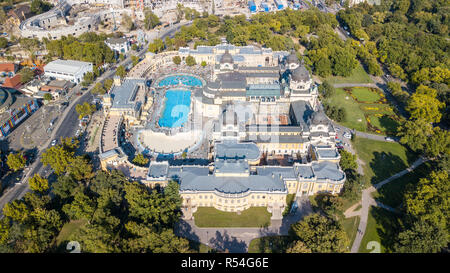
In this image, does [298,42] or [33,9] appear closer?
[298,42]

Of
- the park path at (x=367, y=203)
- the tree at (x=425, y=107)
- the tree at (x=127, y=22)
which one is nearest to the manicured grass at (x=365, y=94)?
the tree at (x=425, y=107)

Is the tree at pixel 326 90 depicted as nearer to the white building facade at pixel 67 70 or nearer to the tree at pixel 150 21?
the white building facade at pixel 67 70

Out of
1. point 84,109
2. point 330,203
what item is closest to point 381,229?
point 330,203

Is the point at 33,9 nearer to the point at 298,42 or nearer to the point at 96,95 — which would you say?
the point at 96,95

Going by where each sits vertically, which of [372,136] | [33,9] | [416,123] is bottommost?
[372,136]

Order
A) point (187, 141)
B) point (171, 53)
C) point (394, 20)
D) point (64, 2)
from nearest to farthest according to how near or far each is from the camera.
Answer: point (187, 141), point (171, 53), point (394, 20), point (64, 2)

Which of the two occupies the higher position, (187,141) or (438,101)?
(438,101)

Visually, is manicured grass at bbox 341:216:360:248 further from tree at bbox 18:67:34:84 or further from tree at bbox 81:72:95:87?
tree at bbox 18:67:34:84

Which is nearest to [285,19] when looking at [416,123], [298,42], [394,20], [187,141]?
[298,42]
